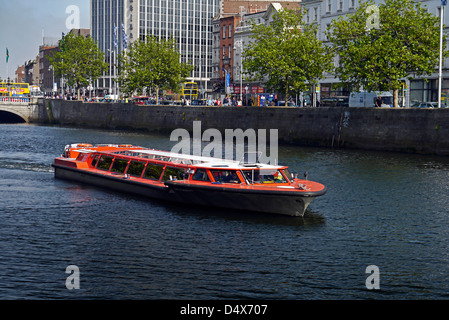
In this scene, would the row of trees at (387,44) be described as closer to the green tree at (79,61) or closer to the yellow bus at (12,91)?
the green tree at (79,61)

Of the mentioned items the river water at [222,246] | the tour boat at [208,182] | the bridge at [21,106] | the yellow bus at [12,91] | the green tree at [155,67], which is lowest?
the river water at [222,246]

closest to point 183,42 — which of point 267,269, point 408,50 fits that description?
point 408,50

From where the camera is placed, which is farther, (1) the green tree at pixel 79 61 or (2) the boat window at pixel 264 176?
(1) the green tree at pixel 79 61

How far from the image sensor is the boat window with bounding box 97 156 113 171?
154 feet

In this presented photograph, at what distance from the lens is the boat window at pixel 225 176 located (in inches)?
1459

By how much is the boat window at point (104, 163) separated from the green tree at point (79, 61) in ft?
324

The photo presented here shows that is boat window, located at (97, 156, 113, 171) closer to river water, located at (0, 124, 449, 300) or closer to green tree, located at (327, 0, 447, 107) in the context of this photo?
river water, located at (0, 124, 449, 300)

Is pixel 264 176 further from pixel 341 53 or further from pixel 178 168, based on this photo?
pixel 341 53

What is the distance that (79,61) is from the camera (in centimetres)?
14525

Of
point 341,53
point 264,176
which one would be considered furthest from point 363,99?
point 264,176

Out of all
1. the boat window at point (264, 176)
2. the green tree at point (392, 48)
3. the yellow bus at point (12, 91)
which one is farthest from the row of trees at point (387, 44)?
the yellow bus at point (12, 91)

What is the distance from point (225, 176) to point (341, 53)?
40.3m

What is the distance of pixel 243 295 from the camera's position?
23.8 metres
